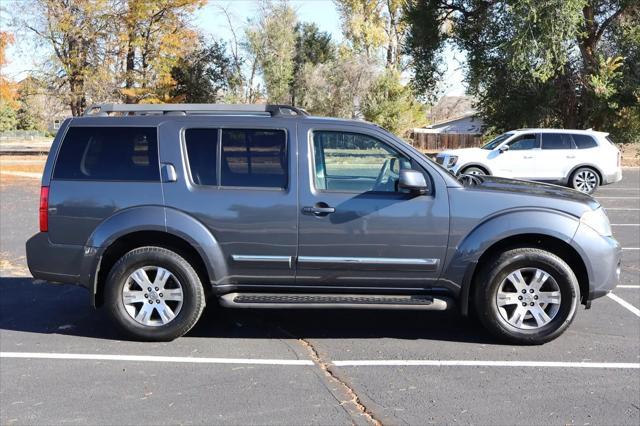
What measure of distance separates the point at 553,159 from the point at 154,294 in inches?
585

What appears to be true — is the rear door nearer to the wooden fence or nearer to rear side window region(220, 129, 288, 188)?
rear side window region(220, 129, 288, 188)

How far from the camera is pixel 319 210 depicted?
5.34 meters

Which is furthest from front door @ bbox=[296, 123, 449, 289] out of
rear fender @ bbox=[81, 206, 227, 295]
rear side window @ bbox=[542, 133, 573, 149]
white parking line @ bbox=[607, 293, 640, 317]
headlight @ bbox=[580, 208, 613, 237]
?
rear side window @ bbox=[542, 133, 573, 149]

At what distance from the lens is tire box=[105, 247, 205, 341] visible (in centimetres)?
545

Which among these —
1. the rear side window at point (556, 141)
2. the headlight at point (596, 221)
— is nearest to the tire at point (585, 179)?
the rear side window at point (556, 141)

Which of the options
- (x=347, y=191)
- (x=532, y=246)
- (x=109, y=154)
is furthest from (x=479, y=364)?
(x=109, y=154)

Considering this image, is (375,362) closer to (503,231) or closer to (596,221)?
(503,231)

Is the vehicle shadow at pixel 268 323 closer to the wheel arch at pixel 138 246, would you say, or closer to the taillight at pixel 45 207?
the wheel arch at pixel 138 246

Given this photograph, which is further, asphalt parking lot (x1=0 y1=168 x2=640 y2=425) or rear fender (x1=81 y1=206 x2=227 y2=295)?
rear fender (x1=81 y1=206 x2=227 y2=295)

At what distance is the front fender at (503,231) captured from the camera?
17.4 feet

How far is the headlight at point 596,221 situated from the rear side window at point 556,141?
13.3 m

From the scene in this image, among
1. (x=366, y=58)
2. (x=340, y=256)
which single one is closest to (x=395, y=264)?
(x=340, y=256)

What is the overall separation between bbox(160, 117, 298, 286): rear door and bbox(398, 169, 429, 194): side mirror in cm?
89

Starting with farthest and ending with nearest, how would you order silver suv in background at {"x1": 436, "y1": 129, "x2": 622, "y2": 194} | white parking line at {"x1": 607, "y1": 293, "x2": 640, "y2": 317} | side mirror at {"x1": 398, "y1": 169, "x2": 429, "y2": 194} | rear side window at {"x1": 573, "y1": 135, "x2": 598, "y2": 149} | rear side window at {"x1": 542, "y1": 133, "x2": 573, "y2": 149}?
1. rear side window at {"x1": 542, "y1": 133, "x2": 573, "y2": 149}
2. rear side window at {"x1": 573, "y1": 135, "x2": 598, "y2": 149}
3. silver suv in background at {"x1": 436, "y1": 129, "x2": 622, "y2": 194}
4. white parking line at {"x1": 607, "y1": 293, "x2": 640, "y2": 317}
5. side mirror at {"x1": 398, "y1": 169, "x2": 429, "y2": 194}
